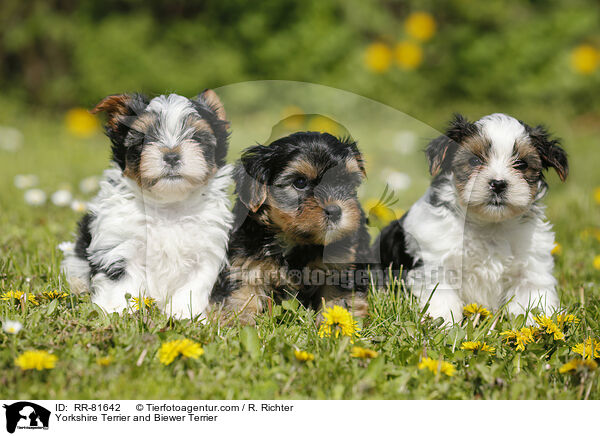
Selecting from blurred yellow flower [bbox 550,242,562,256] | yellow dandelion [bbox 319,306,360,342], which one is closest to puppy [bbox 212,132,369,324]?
yellow dandelion [bbox 319,306,360,342]

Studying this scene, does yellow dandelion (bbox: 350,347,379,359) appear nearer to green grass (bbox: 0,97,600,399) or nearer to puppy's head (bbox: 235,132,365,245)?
green grass (bbox: 0,97,600,399)

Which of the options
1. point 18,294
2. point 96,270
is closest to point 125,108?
point 96,270

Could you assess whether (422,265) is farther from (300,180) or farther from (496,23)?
(496,23)

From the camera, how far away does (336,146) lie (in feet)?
11.2

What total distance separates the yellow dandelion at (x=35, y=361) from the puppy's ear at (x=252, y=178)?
1.35 metres

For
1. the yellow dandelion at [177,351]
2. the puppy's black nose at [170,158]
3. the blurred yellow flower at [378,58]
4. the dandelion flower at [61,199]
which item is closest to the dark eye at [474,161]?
the puppy's black nose at [170,158]

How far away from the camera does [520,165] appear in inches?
137

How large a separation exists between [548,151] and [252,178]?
1.78 meters

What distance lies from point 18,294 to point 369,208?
218 cm

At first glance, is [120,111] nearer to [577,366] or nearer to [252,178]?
[252,178]

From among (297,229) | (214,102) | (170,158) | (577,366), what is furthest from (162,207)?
(577,366)

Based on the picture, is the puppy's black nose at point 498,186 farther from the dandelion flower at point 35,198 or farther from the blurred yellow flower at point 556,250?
the dandelion flower at point 35,198

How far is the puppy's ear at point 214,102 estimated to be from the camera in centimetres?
358

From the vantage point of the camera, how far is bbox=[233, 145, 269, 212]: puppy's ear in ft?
11.3
